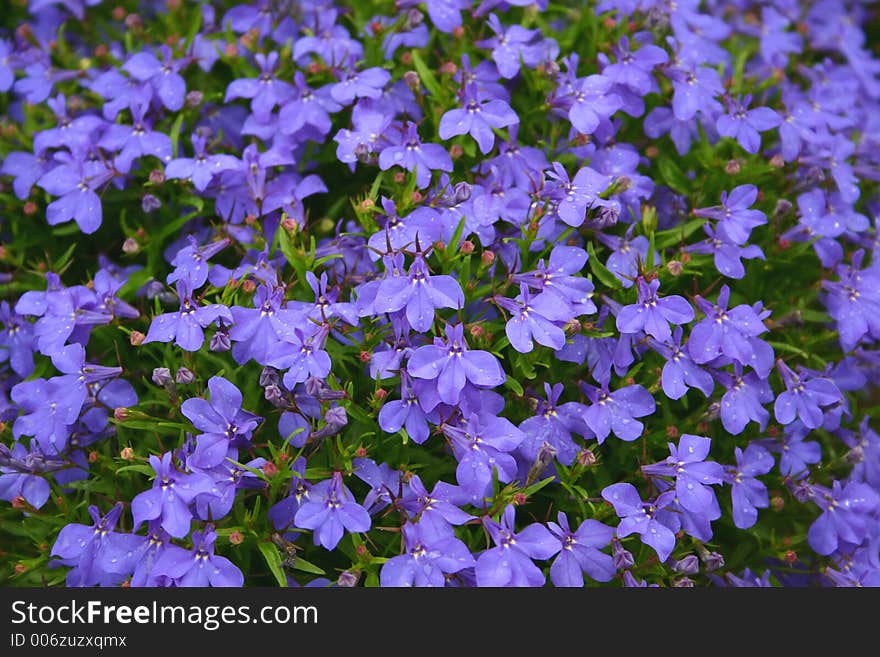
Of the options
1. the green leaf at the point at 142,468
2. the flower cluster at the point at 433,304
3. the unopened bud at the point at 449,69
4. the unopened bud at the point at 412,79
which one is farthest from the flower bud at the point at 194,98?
the green leaf at the point at 142,468

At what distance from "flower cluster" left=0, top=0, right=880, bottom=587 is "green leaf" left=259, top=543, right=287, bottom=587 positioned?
0.02 m

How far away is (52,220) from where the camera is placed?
2609mm

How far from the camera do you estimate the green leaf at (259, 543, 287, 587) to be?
2.09 meters

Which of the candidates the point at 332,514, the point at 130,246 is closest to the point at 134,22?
the point at 130,246

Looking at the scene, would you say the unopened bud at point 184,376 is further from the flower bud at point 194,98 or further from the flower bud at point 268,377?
the flower bud at point 194,98

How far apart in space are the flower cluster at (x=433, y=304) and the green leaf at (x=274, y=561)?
0.02 meters

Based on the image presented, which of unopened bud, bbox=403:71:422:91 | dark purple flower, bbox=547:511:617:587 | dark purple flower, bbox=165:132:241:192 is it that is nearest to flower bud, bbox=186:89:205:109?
dark purple flower, bbox=165:132:241:192

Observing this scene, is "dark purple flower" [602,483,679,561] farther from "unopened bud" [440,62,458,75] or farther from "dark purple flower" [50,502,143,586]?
"unopened bud" [440,62,458,75]

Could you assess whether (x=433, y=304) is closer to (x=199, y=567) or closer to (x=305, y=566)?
(x=305, y=566)

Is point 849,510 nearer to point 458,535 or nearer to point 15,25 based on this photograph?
point 458,535

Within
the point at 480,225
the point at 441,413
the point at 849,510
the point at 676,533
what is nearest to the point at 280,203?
the point at 480,225

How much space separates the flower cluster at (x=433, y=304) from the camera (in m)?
2.15

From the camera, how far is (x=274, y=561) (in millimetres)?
2102

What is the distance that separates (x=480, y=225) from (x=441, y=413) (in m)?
0.50
